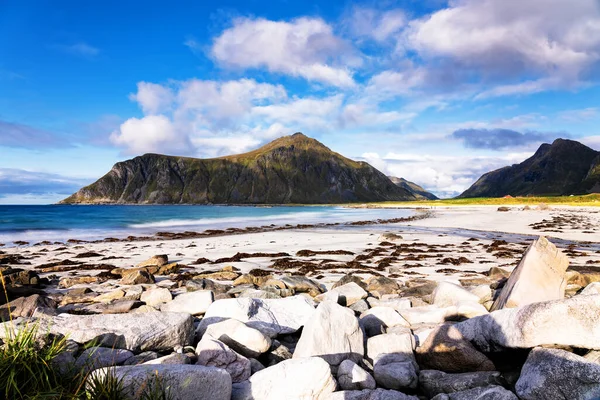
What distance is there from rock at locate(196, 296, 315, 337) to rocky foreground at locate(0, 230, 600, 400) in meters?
0.02

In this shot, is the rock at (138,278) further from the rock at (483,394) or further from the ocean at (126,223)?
the ocean at (126,223)

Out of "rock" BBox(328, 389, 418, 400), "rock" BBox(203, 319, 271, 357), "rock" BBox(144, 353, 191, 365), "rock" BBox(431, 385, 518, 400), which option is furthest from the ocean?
"rock" BBox(431, 385, 518, 400)

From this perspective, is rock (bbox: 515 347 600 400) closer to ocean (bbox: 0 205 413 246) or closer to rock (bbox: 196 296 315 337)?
rock (bbox: 196 296 315 337)

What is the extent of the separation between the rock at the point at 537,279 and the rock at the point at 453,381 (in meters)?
2.32

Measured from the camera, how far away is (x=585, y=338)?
4.70 meters

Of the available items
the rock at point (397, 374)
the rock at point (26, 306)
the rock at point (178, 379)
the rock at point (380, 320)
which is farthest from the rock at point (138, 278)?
the rock at point (397, 374)

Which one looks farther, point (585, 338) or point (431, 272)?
point (431, 272)

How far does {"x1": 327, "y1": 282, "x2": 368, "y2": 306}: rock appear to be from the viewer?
9466 millimetres

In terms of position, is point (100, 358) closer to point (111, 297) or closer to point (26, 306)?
point (26, 306)

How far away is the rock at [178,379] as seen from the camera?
4211mm

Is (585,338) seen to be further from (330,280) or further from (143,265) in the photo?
(143,265)

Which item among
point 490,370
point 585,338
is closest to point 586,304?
point 585,338

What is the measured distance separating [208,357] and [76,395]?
1.74 m

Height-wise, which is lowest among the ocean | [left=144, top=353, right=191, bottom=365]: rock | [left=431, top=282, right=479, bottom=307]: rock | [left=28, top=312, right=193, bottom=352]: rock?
the ocean
